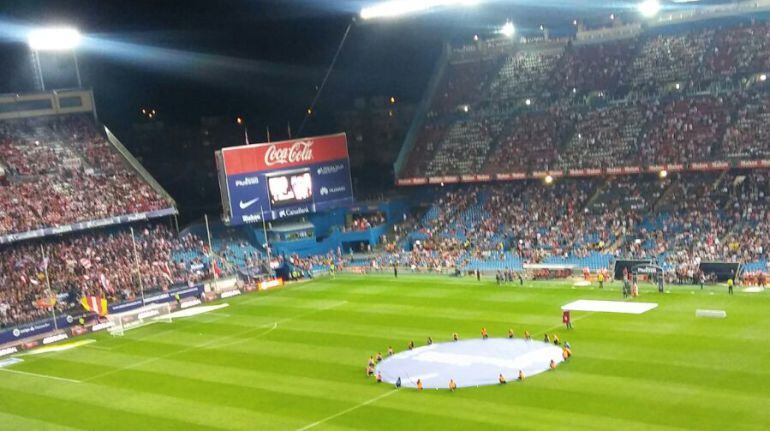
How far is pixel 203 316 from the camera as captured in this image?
51000 millimetres

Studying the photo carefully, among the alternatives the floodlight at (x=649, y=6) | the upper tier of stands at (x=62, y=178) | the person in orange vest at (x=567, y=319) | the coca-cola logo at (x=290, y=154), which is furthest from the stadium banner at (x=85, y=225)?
the floodlight at (x=649, y=6)

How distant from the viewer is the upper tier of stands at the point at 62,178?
58.2 m

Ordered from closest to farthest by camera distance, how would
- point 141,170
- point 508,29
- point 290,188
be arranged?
point 290,188
point 141,170
point 508,29

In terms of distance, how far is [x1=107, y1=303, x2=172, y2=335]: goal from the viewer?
49.5 m

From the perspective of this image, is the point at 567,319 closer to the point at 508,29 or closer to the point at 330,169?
the point at 330,169

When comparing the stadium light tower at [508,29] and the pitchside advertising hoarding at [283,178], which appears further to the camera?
the stadium light tower at [508,29]

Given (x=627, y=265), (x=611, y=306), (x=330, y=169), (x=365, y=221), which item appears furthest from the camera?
(x=365, y=221)

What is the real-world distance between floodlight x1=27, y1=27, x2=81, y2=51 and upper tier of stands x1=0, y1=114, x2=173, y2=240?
6276mm

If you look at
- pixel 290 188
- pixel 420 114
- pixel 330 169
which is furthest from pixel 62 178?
pixel 420 114

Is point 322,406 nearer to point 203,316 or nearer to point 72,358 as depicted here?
point 72,358

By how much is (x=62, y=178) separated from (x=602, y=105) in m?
41.6

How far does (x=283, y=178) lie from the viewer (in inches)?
2571

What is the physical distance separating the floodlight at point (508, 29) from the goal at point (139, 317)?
39.4 m

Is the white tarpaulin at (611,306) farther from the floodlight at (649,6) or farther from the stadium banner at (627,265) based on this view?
the floodlight at (649,6)
